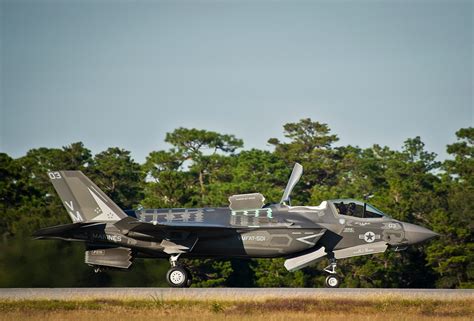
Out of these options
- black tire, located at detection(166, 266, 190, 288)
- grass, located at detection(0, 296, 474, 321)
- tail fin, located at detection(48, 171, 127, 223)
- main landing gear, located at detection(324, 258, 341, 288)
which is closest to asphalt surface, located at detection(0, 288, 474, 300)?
grass, located at detection(0, 296, 474, 321)

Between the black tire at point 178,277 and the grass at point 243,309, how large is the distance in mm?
3875

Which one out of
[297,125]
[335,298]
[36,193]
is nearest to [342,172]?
[297,125]

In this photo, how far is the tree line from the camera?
3397 centimetres

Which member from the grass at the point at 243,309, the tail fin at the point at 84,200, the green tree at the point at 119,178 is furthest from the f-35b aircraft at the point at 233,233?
the green tree at the point at 119,178

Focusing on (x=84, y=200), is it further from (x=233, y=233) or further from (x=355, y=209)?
(x=355, y=209)

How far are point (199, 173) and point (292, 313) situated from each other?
172 feet

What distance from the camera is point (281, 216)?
1142 inches

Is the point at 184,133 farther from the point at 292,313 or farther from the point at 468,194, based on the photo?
→ the point at 292,313

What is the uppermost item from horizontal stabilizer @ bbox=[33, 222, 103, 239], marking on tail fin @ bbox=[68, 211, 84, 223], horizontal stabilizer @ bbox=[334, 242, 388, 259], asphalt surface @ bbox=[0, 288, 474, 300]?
marking on tail fin @ bbox=[68, 211, 84, 223]

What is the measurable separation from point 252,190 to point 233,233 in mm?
32882

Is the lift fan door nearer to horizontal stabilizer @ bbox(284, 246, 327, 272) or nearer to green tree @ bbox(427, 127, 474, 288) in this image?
horizontal stabilizer @ bbox(284, 246, 327, 272)

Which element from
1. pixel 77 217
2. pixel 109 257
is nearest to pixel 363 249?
pixel 109 257

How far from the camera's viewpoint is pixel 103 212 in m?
29.0

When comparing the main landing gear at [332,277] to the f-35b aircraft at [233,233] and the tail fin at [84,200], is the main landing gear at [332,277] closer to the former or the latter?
the f-35b aircraft at [233,233]
